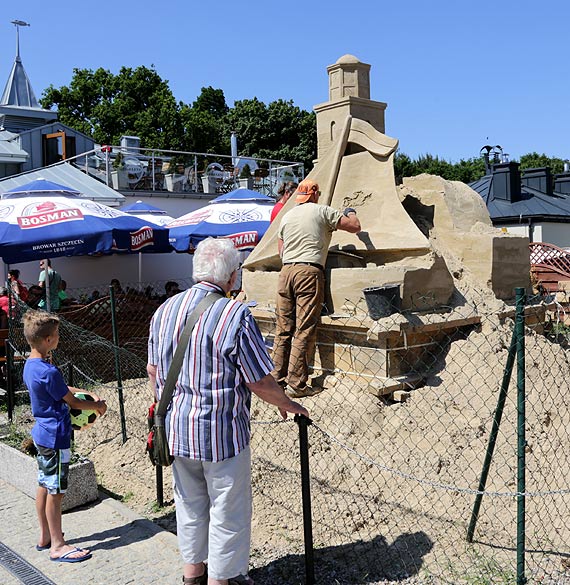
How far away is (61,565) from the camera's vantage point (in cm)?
383

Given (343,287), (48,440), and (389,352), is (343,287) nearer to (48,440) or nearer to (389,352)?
(389,352)

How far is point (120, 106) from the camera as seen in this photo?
1399 inches

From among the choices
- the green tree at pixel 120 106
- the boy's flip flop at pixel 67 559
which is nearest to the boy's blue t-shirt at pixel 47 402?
the boy's flip flop at pixel 67 559

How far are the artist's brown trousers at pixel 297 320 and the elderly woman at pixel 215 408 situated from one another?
8.17ft

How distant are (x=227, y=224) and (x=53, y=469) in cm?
725

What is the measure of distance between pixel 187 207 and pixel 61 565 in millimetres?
14639

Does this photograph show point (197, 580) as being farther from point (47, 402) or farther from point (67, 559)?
point (47, 402)

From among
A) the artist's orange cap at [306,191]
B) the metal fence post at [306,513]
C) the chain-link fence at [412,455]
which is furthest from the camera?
the artist's orange cap at [306,191]

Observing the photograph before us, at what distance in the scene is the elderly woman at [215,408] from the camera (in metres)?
3.06

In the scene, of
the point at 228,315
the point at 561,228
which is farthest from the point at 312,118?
the point at 228,315

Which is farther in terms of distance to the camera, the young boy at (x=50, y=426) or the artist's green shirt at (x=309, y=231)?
the artist's green shirt at (x=309, y=231)

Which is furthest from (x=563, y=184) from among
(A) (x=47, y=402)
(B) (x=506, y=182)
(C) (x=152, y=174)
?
(A) (x=47, y=402)

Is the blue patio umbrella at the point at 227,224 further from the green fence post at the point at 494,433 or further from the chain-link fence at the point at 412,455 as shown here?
the green fence post at the point at 494,433

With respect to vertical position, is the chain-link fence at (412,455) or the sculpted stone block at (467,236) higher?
the sculpted stone block at (467,236)
